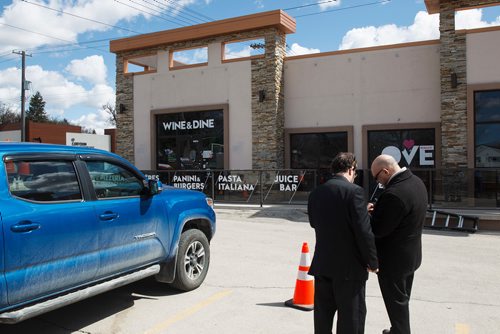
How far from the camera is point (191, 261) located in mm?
5855

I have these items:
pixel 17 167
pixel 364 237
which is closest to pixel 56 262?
pixel 17 167

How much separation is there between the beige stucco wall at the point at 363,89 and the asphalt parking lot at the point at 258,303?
8.24 m

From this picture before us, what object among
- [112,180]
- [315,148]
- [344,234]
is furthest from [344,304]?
[315,148]

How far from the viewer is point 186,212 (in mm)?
5727

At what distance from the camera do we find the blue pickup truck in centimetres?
363

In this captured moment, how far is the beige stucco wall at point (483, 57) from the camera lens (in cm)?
1407

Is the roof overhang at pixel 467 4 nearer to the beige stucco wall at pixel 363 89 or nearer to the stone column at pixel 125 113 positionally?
the beige stucco wall at pixel 363 89

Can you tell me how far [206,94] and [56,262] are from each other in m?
15.1

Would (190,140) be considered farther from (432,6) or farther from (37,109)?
(37,109)

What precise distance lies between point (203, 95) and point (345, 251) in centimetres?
1578

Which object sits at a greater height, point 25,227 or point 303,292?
point 25,227

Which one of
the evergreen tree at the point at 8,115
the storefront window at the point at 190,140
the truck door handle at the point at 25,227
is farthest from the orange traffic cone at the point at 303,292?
the evergreen tree at the point at 8,115

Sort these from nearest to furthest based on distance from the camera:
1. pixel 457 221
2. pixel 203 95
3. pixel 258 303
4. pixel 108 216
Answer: pixel 108 216, pixel 258 303, pixel 457 221, pixel 203 95

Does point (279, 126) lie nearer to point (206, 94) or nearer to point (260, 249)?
point (206, 94)
